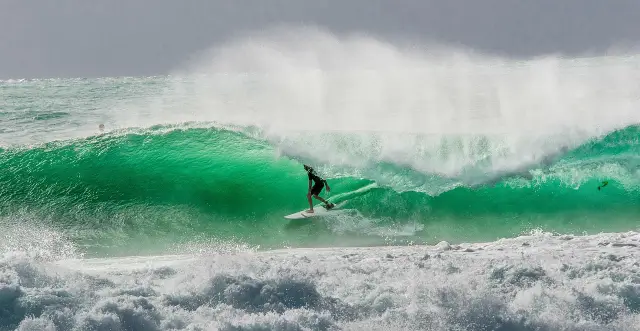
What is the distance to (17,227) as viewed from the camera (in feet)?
33.6

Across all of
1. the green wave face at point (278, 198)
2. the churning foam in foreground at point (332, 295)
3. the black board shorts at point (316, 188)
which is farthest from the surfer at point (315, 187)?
the churning foam in foreground at point (332, 295)

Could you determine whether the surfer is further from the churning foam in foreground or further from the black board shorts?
the churning foam in foreground

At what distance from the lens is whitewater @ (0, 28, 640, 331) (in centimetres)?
555

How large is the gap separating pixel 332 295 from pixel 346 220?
4.39 meters

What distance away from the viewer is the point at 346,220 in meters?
10.3

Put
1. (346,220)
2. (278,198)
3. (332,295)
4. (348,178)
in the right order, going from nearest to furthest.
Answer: (332,295) → (346,220) → (278,198) → (348,178)

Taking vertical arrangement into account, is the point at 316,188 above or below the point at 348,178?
below

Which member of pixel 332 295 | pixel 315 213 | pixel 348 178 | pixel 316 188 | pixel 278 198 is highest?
pixel 348 178

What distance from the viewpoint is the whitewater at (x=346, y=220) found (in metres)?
5.55

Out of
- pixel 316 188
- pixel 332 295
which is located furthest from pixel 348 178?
pixel 332 295

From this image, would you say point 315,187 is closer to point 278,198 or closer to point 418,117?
point 278,198

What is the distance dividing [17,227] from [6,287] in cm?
560

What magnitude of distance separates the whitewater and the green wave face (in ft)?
0.14

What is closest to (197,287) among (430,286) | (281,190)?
(430,286)
